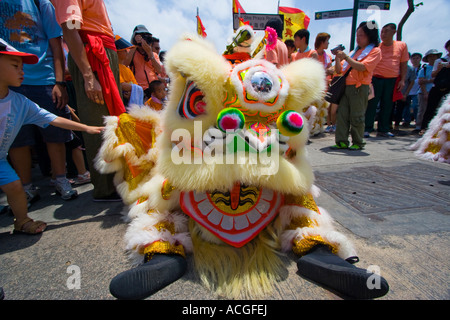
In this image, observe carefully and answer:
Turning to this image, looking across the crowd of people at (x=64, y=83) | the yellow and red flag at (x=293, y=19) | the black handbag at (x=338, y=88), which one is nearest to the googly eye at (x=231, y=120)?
the crowd of people at (x=64, y=83)

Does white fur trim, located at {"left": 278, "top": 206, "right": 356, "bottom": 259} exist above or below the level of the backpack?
below

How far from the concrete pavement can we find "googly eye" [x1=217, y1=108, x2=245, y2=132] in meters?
0.72

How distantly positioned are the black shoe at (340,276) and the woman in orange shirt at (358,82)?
119 inches

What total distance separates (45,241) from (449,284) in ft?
7.07

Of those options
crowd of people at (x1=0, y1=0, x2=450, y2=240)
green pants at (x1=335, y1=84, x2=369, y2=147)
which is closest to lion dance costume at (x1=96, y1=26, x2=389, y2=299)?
crowd of people at (x1=0, y1=0, x2=450, y2=240)

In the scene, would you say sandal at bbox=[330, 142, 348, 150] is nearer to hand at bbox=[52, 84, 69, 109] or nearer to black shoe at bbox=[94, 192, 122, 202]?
black shoe at bbox=[94, 192, 122, 202]

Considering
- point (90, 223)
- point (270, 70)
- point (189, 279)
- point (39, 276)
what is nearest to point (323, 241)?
point (189, 279)

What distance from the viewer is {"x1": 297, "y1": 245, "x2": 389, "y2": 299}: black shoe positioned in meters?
0.91

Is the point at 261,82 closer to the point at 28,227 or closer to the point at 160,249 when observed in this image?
the point at 160,249

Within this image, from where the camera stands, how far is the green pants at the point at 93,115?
6.16 feet

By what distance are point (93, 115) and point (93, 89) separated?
8.5 inches

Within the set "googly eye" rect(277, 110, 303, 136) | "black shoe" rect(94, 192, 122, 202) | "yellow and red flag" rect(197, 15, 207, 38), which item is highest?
"yellow and red flag" rect(197, 15, 207, 38)

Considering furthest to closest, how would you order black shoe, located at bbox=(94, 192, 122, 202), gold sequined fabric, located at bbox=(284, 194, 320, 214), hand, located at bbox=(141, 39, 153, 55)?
hand, located at bbox=(141, 39, 153, 55) → black shoe, located at bbox=(94, 192, 122, 202) → gold sequined fabric, located at bbox=(284, 194, 320, 214)

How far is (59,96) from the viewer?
83.0 inches
